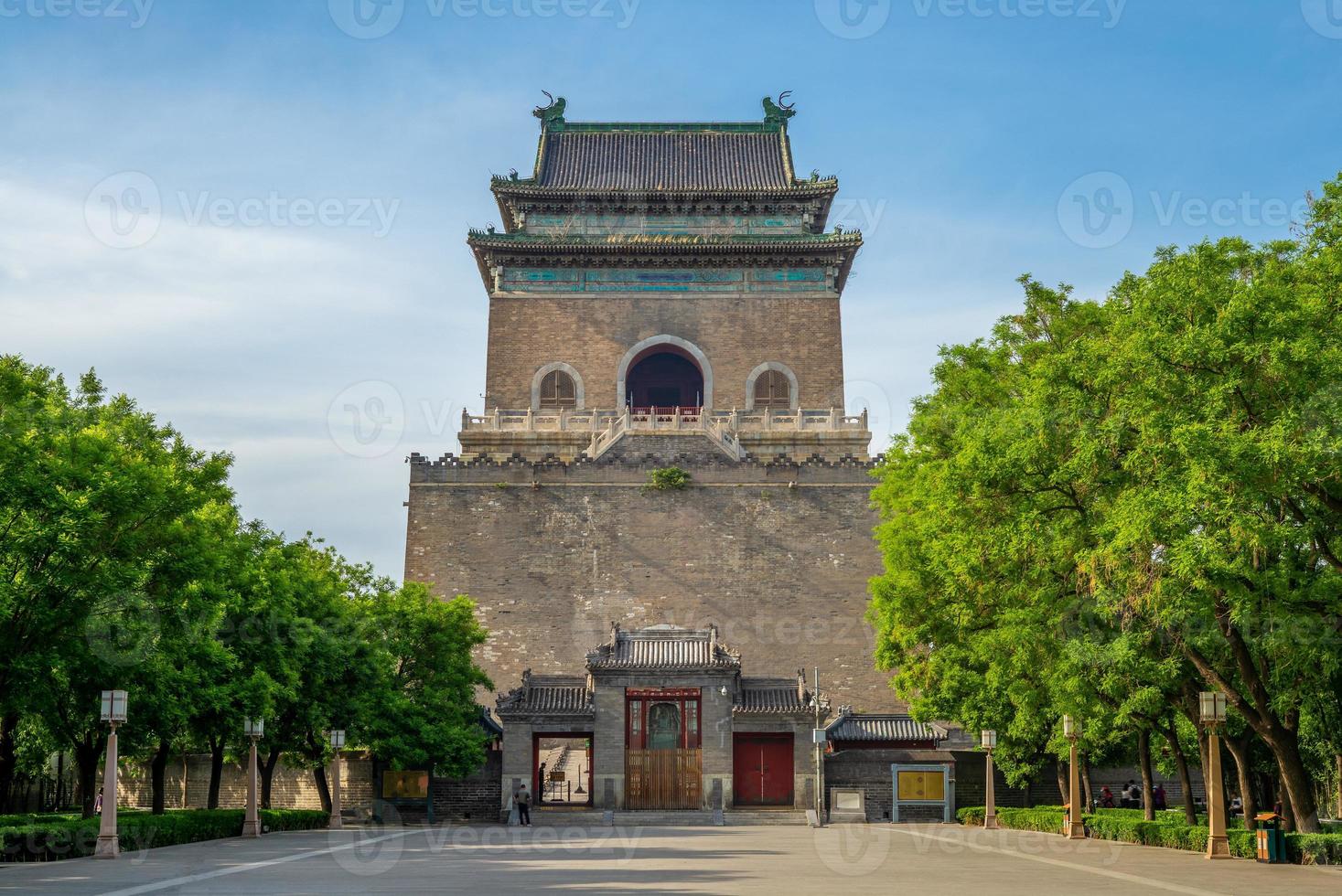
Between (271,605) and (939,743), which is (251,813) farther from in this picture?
(939,743)

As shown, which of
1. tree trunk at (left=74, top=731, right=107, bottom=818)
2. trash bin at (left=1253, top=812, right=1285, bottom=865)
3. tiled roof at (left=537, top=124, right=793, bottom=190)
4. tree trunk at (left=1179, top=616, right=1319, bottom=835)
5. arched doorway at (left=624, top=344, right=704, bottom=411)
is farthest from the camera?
arched doorway at (left=624, top=344, right=704, bottom=411)

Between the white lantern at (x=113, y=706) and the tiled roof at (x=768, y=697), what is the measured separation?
18797mm

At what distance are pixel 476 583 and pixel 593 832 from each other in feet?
58.6

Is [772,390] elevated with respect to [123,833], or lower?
elevated

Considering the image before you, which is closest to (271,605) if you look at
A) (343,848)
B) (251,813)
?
(251,813)

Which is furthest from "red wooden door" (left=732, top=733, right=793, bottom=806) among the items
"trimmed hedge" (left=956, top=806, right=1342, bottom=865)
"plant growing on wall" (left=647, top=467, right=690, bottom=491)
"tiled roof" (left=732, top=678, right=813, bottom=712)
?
"plant growing on wall" (left=647, top=467, right=690, bottom=491)

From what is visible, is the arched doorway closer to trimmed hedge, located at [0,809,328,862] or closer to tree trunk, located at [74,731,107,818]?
trimmed hedge, located at [0,809,328,862]

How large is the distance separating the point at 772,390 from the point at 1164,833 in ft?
107

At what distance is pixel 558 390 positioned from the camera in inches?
2190

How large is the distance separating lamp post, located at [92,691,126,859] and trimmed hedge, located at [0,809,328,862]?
10.8 inches

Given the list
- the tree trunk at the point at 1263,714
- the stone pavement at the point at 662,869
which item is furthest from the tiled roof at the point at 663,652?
the tree trunk at the point at 1263,714

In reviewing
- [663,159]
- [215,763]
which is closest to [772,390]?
[663,159]

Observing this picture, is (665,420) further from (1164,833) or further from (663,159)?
(1164,833)

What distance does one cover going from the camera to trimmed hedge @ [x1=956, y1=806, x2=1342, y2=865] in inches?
798
